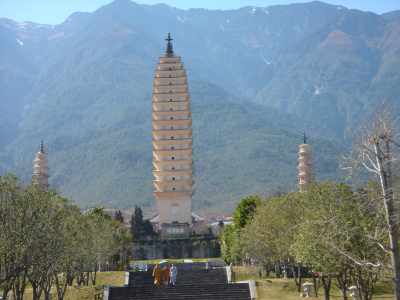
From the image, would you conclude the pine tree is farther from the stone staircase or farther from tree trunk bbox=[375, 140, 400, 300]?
tree trunk bbox=[375, 140, 400, 300]

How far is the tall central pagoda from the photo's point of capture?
271 feet

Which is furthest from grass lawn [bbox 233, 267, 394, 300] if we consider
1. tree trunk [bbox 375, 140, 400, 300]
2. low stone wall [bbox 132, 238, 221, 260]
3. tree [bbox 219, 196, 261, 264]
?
low stone wall [bbox 132, 238, 221, 260]

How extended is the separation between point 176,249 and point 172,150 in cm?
1466

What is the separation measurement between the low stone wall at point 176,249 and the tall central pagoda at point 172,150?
2819 mm

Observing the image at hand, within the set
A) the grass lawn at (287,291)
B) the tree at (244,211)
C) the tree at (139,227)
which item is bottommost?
the grass lawn at (287,291)

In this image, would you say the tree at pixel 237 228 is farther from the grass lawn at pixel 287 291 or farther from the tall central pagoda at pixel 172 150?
the tall central pagoda at pixel 172 150

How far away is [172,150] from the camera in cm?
8456

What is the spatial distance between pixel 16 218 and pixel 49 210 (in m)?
2.30

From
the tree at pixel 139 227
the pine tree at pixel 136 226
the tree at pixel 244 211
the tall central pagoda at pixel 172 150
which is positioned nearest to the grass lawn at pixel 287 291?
the tree at pixel 244 211

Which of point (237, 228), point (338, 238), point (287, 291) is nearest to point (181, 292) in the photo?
point (287, 291)

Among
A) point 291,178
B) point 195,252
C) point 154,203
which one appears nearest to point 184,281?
point 195,252

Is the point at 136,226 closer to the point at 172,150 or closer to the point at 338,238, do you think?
the point at 172,150

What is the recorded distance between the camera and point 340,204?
30203 mm

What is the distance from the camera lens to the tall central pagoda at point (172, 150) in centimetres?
8262
